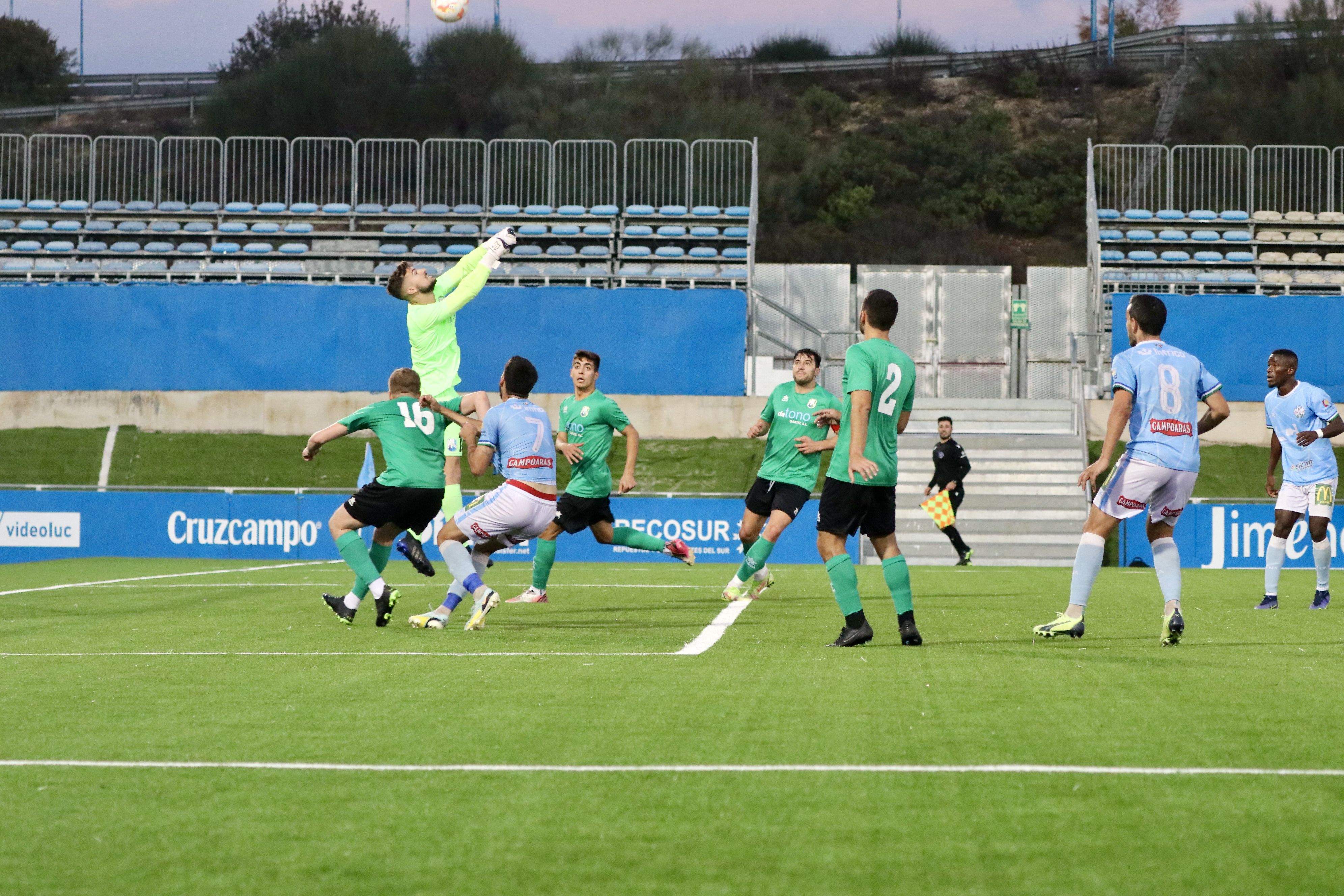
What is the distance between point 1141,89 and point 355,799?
6164 cm

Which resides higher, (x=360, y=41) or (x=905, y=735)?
(x=360, y=41)

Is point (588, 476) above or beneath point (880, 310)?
beneath

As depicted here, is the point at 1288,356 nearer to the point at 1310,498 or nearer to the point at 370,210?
the point at 1310,498

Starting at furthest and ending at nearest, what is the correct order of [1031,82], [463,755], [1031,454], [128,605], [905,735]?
[1031,82] → [1031,454] → [128,605] → [905,735] → [463,755]

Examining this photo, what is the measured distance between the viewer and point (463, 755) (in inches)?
191

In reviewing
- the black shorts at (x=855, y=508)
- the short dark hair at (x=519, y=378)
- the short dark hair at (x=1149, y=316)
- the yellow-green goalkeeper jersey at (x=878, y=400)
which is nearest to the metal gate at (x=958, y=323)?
the short dark hair at (x=519, y=378)

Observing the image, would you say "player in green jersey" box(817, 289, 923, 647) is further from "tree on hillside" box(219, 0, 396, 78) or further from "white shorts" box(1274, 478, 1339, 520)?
"tree on hillside" box(219, 0, 396, 78)

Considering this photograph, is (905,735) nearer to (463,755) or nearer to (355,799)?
(463,755)

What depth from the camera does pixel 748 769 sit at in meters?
4.59

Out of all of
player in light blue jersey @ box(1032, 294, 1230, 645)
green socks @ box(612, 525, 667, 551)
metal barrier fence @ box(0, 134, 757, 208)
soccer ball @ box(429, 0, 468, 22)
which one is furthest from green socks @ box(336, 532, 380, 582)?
metal barrier fence @ box(0, 134, 757, 208)

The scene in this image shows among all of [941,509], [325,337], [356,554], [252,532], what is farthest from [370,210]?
[356,554]

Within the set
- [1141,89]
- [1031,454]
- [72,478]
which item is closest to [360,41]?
[1141,89]

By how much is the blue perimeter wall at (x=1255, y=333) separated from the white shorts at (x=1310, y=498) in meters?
13.4

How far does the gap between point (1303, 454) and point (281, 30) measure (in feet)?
198
